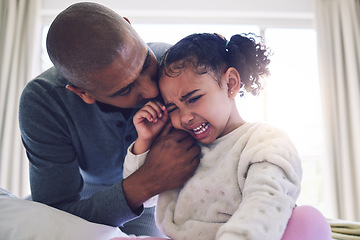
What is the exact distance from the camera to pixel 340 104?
320cm

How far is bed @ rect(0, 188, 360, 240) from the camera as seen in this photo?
871 millimetres

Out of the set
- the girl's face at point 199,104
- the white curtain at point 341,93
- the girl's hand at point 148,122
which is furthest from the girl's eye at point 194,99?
the white curtain at point 341,93

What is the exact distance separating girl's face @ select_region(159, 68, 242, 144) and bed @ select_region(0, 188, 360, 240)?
385 mm

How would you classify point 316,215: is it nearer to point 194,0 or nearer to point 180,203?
point 180,203

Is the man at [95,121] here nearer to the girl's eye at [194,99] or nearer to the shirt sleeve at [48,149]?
the shirt sleeve at [48,149]

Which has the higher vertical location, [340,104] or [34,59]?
[34,59]

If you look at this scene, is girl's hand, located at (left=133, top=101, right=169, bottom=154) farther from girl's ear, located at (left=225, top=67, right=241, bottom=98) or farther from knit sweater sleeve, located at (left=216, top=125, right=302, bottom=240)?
knit sweater sleeve, located at (left=216, top=125, right=302, bottom=240)

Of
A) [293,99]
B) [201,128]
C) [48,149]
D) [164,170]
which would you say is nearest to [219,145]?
[201,128]

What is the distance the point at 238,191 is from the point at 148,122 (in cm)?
41

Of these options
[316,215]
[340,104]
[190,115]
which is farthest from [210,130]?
[340,104]

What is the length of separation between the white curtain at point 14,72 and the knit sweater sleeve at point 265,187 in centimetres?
280

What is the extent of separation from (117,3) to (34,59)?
99cm

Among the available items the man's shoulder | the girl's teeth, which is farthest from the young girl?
the man's shoulder

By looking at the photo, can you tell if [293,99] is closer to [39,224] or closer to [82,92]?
[82,92]
